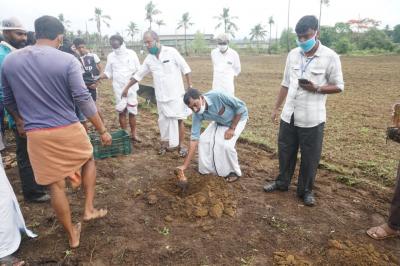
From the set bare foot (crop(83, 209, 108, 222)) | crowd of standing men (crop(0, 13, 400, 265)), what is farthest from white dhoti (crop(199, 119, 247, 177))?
bare foot (crop(83, 209, 108, 222))

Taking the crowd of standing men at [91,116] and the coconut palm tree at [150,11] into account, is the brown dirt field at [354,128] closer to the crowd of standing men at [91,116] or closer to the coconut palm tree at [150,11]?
the crowd of standing men at [91,116]

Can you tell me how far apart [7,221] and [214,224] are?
1.84m

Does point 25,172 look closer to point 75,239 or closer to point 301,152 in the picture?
point 75,239

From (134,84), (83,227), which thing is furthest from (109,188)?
(134,84)

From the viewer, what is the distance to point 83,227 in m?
3.17

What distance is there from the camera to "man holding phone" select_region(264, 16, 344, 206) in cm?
323

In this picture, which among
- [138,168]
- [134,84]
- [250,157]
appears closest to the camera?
[138,168]

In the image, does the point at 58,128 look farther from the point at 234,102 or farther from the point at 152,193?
the point at 234,102

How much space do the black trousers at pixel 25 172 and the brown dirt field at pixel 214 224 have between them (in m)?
0.14

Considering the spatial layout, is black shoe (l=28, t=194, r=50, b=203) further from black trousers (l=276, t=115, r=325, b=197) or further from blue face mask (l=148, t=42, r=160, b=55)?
black trousers (l=276, t=115, r=325, b=197)

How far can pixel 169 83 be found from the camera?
5.09 meters

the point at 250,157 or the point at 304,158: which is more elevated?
the point at 304,158

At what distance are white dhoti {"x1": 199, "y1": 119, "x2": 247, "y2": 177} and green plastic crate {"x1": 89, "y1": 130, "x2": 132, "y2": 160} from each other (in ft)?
4.82

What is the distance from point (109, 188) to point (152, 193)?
655mm
